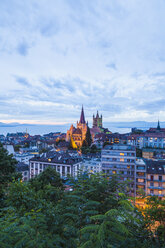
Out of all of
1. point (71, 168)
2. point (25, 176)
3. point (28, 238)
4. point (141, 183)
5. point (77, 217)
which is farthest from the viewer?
point (25, 176)

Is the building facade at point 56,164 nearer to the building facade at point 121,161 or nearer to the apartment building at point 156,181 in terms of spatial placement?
the building facade at point 121,161

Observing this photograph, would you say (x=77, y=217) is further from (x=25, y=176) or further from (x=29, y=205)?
(x=25, y=176)

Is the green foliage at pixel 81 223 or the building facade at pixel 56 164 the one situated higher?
the green foliage at pixel 81 223

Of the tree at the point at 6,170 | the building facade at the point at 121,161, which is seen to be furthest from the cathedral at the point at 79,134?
the tree at the point at 6,170

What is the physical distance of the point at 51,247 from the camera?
4.05 metres

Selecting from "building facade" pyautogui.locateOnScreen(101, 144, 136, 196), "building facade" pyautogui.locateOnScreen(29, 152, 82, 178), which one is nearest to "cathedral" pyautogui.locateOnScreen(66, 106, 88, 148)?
"building facade" pyautogui.locateOnScreen(29, 152, 82, 178)

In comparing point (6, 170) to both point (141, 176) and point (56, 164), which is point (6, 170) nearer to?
point (56, 164)

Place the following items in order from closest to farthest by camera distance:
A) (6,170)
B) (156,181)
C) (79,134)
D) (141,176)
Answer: (6,170) → (156,181) → (141,176) → (79,134)

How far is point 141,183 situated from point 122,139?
234 feet

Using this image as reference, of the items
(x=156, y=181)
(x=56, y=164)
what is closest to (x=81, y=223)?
(x=156, y=181)

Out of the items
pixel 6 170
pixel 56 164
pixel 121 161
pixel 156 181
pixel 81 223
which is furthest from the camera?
pixel 56 164

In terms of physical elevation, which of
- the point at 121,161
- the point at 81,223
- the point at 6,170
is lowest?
the point at 121,161

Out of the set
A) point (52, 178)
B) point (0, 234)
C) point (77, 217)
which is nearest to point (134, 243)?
point (77, 217)

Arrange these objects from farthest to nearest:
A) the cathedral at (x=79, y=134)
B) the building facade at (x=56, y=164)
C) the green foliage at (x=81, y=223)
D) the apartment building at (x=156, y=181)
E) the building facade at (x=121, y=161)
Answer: the cathedral at (x=79, y=134)
the building facade at (x=56, y=164)
the building facade at (x=121, y=161)
the apartment building at (x=156, y=181)
the green foliage at (x=81, y=223)
